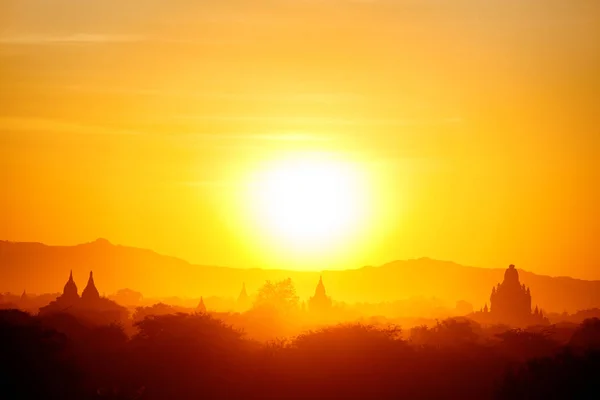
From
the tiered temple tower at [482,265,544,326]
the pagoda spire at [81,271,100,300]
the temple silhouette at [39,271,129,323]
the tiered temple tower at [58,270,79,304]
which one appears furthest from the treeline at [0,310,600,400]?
the tiered temple tower at [482,265,544,326]

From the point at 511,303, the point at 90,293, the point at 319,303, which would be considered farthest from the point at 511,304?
the point at 90,293

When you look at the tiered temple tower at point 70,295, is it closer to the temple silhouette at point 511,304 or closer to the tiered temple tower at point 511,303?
the temple silhouette at point 511,304

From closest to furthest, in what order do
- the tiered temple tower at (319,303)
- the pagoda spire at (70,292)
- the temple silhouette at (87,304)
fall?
1. the temple silhouette at (87,304)
2. the pagoda spire at (70,292)
3. the tiered temple tower at (319,303)

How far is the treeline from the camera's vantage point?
63.3 m

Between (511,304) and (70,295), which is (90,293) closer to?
A: (70,295)

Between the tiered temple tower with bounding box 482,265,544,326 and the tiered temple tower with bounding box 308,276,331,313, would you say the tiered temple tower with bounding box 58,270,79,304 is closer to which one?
the tiered temple tower with bounding box 308,276,331,313

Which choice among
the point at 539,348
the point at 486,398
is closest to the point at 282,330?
the point at 539,348

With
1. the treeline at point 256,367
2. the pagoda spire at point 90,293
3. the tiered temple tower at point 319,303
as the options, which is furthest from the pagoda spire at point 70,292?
the treeline at point 256,367

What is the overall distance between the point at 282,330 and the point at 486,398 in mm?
61331

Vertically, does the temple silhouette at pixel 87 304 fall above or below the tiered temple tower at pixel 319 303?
below

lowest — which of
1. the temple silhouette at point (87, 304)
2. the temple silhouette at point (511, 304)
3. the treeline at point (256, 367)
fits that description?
the treeline at point (256, 367)

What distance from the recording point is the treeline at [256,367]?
6331 cm

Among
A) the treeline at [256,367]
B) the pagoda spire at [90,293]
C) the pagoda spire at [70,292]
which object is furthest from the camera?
the pagoda spire at [90,293]

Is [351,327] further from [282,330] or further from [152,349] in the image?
[282,330]
